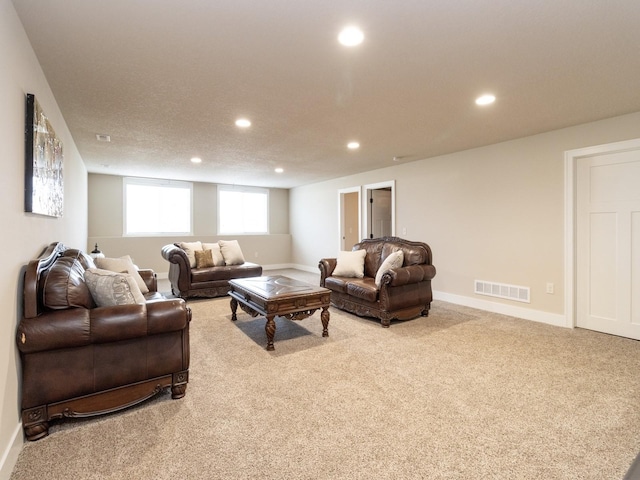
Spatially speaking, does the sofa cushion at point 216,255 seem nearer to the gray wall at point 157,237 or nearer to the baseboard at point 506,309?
the gray wall at point 157,237

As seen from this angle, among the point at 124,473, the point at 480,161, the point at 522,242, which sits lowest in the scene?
the point at 124,473

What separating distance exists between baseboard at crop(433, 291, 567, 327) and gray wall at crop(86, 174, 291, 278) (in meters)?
5.04

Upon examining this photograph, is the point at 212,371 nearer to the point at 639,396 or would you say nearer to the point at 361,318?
the point at 361,318

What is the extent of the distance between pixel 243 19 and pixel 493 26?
4.84ft

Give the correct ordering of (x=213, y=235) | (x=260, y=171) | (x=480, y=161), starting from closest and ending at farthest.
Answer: (x=480, y=161) → (x=260, y=171) → (x=213, y=235)

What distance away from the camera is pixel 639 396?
2.25 meters

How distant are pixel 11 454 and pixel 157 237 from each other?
6284 mm

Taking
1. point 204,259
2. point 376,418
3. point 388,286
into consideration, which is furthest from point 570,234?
point 204,259

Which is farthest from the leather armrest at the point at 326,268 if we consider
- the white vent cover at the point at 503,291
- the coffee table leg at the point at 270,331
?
the white vent cover at the point at 503,291

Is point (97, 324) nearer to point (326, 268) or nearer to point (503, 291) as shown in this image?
point (326, 268)

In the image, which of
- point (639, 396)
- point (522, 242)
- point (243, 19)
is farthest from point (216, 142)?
point (639, 396)

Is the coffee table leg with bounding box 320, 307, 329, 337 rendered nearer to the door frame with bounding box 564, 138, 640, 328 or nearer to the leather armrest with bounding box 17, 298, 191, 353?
the leather armrest with bounding box 17, 298, 191, 353

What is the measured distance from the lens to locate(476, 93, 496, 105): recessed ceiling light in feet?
9.36

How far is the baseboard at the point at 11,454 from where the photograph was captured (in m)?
1.49
